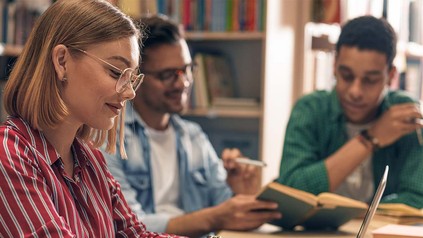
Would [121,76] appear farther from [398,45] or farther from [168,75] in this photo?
[398,45]

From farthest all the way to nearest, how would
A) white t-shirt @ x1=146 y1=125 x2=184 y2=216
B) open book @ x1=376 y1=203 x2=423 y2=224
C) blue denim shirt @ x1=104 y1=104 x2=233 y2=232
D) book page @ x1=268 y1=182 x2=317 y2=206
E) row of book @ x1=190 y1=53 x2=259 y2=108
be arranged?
row of book @ x1=190 y1=53 x2=259 y2=108 → white t-shirt @ x1=146 y1=125 x2=184 y2=216 → blue denim shirt @ x1=104 y1=104 x2=233 y2=232 → open book @ x1=376 y1=203 x2=423 y2=224 → book page @ x1=268 y1=182 x2=317 y2=206

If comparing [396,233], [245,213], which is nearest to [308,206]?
[245,213]

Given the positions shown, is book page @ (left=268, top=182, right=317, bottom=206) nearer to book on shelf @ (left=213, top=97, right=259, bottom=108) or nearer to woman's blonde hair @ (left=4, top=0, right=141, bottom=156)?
woman's blonde hair @ (left=4, top=0, right=141, bottom=156)

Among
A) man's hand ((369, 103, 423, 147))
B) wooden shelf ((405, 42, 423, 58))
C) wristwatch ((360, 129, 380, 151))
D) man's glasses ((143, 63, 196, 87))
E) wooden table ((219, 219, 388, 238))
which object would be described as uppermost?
man's glasses ((143, 63, 196, 87))

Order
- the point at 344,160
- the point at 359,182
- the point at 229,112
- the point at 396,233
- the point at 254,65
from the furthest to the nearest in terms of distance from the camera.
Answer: the point at 254,65
the point at 229,112
the point at 359,182
the point at 344,160
the point at 396,233

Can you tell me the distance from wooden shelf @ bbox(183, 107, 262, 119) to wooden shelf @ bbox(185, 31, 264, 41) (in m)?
0.32

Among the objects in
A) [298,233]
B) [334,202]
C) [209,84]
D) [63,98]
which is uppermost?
[63,98]

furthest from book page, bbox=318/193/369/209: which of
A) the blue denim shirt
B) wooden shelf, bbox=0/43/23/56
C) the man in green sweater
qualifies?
wooden shelf, bbox=0/43/23/56

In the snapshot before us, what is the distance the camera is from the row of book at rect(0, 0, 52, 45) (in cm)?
339

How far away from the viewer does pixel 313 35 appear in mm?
3650

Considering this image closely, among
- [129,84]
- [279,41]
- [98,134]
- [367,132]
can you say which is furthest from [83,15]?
[279,41]

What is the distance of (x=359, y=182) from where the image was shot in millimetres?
2182

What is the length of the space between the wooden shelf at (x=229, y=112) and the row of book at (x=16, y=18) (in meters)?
0.88

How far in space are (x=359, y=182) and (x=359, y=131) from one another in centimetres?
15
